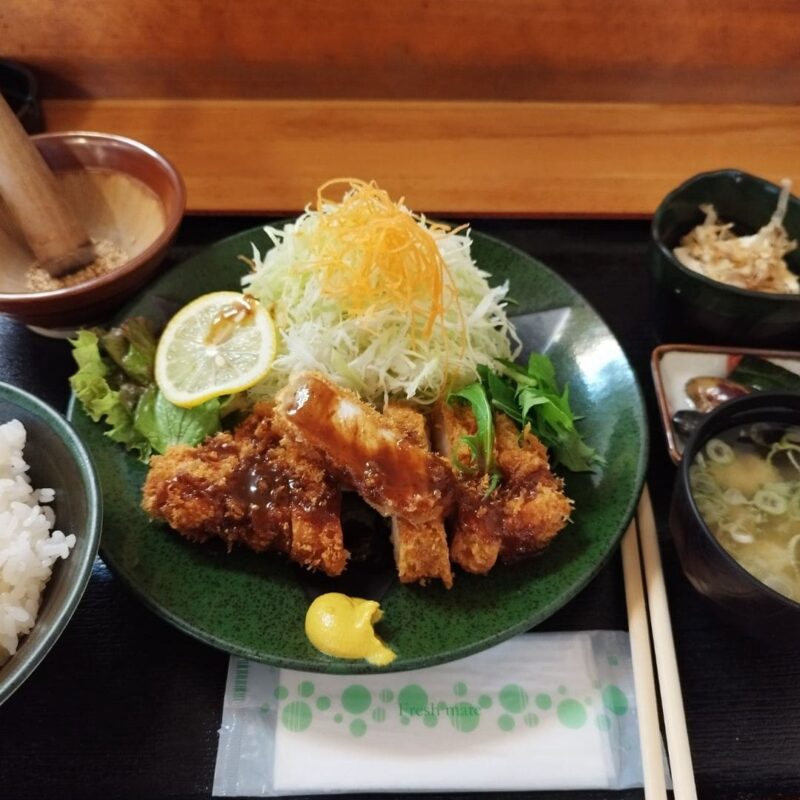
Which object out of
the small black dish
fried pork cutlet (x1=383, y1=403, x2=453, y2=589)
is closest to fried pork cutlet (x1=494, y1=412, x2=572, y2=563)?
fried pork cutlet (x1=383, y1=403, x2=453, y2=589)

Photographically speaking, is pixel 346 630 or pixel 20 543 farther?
pixel 346 630

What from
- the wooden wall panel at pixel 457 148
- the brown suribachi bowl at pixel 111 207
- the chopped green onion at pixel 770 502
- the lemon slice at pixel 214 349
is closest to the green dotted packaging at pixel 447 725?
the chopped green onion at pixel 770 502

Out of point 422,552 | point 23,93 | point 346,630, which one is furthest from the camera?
point 23,93

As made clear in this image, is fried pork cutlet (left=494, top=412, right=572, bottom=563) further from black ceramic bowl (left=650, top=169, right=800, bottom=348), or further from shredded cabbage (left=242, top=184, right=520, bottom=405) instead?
black ceramic bowl (left=650, top=169, right=800, bottom=348)

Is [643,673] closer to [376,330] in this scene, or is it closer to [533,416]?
[533,416]

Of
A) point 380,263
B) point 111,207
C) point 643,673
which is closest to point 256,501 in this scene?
point 380,263

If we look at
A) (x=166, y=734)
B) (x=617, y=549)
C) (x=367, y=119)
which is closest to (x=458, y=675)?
(x=617, y=549)

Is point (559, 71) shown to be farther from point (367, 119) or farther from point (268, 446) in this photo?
point (268, 446)
